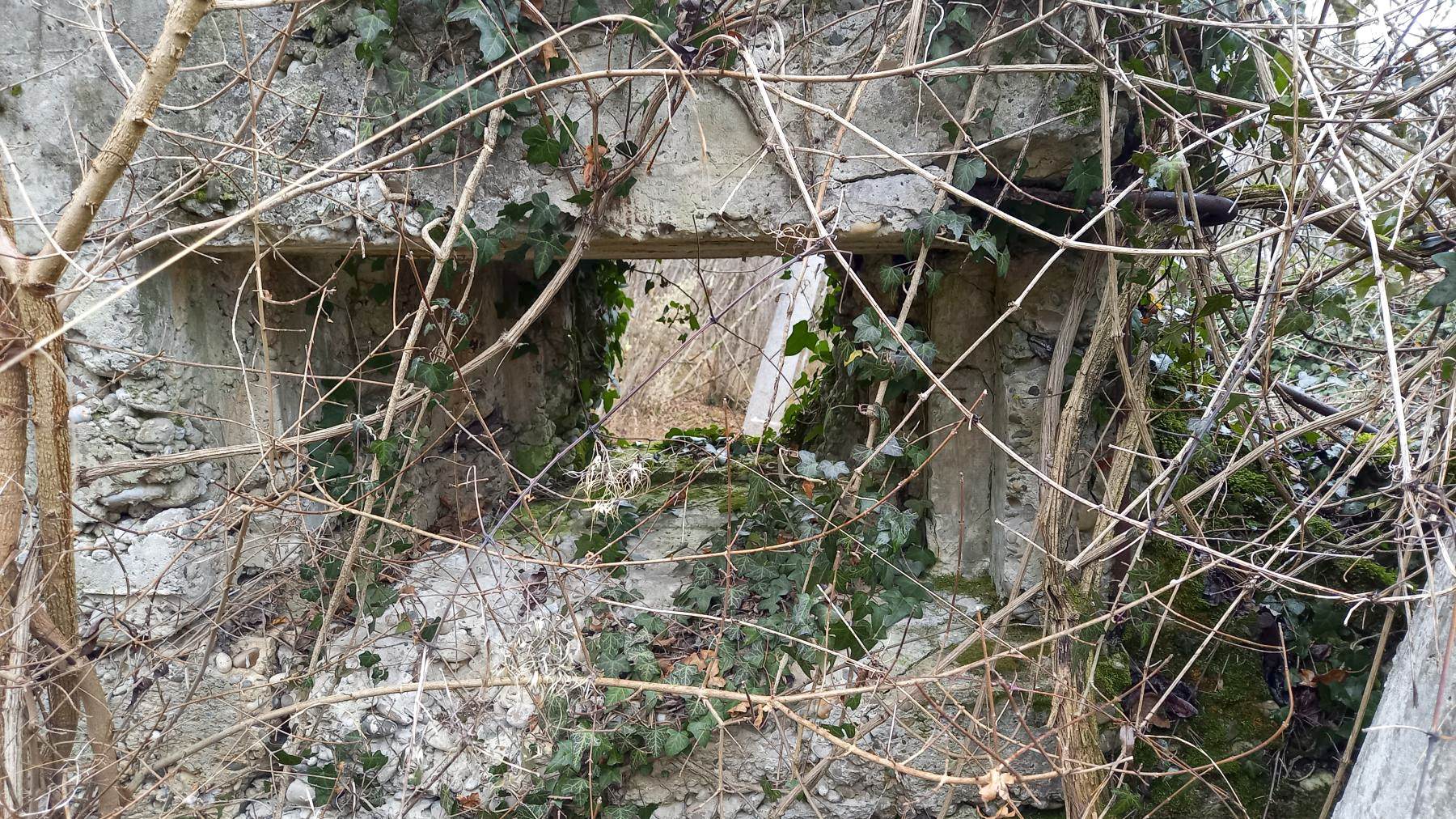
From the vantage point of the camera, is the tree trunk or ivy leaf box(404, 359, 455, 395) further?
ivy leaf box(404, 359, 455, 395)

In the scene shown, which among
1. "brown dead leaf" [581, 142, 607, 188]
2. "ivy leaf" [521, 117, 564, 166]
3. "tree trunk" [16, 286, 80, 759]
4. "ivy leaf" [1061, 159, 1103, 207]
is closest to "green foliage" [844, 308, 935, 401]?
"ivy leaf" [1061, 159, 1103, 207]

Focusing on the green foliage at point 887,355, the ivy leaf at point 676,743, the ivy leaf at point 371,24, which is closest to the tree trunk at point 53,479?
the ivy leaf at point 371,24

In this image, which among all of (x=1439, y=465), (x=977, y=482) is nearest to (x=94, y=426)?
(x=977, y=482)

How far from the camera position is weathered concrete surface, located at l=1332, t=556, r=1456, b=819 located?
4.29 ft

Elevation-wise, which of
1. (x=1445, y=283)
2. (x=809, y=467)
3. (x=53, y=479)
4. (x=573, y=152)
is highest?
(x=573, y=152)

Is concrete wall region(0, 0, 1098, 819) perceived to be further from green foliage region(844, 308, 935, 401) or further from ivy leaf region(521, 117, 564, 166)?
green foliage region(844, 308, 935, 401)

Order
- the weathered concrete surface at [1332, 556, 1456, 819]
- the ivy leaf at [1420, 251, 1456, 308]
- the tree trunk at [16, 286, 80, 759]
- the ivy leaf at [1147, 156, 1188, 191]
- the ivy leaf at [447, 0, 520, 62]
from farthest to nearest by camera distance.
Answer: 1. the ivy leaf at [447, 0, 520, 62]
2. the ivy leaf at [1147, 156, 1188, 191]
3. the ivy leaf at [1420, 251, 1456, 308]
4. the tree trunk at [16, 286, 80, 759]
5. the weathered concrete surface at [1332, 556, 1456, 819]

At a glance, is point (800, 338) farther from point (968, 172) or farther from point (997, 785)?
point (997, 785)

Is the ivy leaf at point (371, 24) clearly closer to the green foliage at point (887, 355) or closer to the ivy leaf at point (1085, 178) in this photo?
the green foliage at point (887, 355)

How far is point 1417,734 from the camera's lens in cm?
138

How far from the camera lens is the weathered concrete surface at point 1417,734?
1.31 metres

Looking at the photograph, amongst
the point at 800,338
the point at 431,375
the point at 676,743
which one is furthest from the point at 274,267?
the point at 676,743

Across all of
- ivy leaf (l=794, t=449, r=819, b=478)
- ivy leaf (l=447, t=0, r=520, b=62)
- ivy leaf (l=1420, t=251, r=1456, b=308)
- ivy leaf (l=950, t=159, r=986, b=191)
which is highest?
ivy leaf (l=447, t=0, r=520, b=62)

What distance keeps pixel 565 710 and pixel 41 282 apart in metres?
1.49
